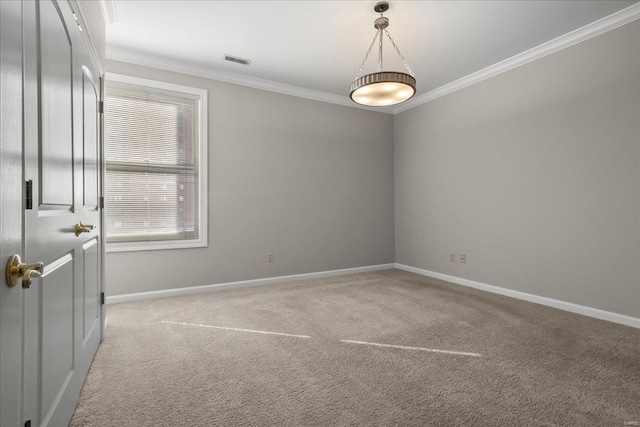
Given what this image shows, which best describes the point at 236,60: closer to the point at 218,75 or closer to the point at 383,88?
the point at 218,75

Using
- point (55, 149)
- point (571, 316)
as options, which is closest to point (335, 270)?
point (571, 316)

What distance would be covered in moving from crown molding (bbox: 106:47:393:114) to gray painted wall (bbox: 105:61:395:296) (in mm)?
66

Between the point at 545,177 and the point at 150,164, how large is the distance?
4352mm

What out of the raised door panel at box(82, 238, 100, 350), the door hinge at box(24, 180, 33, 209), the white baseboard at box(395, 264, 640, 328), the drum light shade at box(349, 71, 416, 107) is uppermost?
the drum light shade at box(349, 71, 416, 107)

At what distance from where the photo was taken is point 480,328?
288 cm

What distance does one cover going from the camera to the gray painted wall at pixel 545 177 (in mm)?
3020

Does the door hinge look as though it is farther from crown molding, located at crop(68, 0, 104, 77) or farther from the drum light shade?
the drum light shade

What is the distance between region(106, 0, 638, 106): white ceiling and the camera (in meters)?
2.88

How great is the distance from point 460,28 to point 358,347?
303cm

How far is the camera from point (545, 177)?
359cm

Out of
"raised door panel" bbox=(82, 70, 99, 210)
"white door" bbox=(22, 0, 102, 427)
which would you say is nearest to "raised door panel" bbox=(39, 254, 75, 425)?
"white door" bbox=(22, 0, 102, 427)

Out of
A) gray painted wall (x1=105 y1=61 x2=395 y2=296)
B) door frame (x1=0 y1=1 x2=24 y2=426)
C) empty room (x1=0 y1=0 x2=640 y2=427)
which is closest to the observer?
door frame (x1=0 y1=1 x2=24 y2=426)

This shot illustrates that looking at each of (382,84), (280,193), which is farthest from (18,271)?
(280,193)

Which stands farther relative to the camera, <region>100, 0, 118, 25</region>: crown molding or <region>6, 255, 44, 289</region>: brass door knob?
<region>100, 0, 118, 25</region>: crown molding
